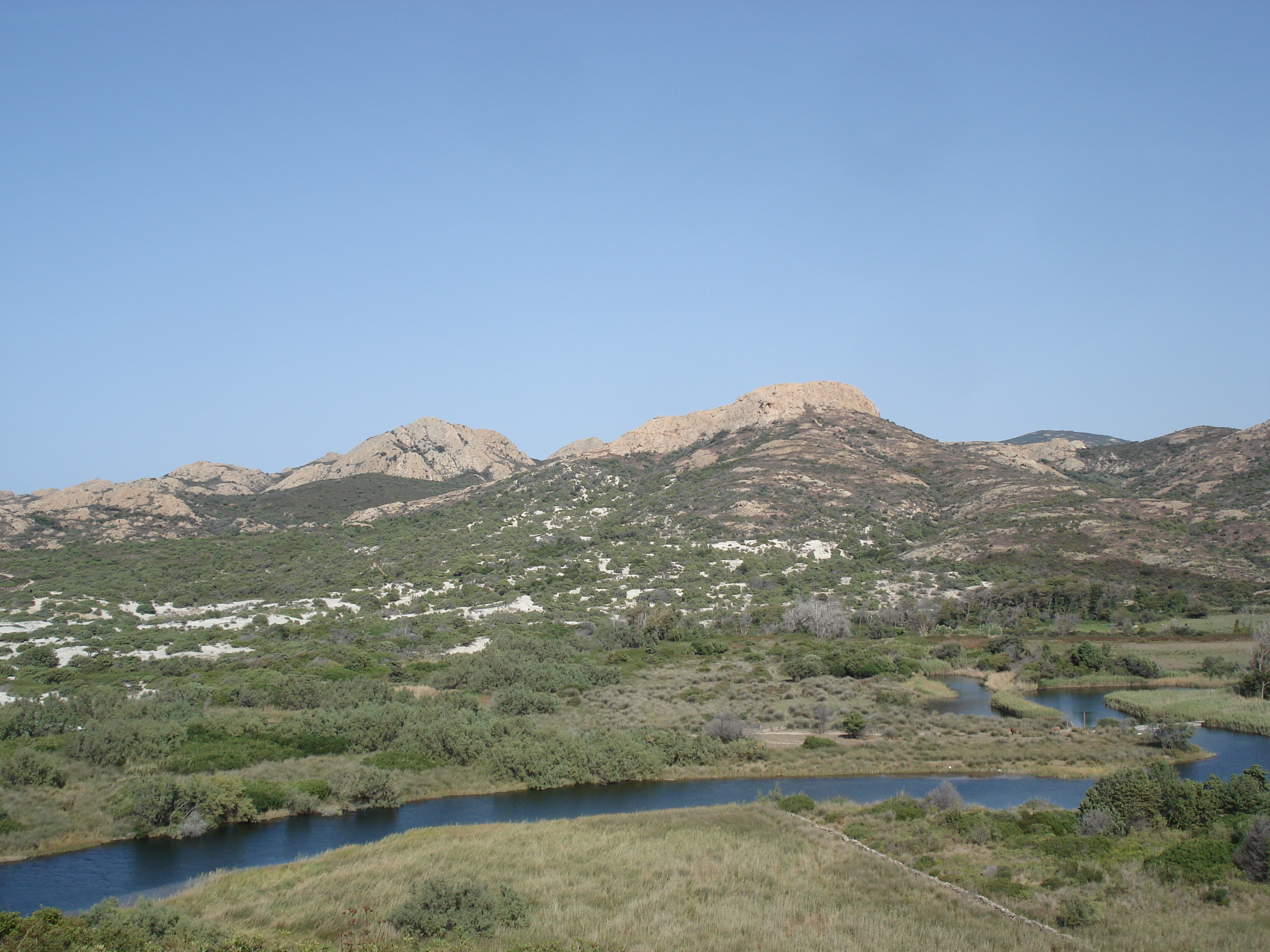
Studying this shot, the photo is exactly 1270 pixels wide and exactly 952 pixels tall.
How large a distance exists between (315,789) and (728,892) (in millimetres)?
15152

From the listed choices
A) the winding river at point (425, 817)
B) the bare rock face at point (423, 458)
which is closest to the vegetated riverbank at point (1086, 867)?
the winding river at point (425, 817)

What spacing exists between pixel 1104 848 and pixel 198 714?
32453 mm

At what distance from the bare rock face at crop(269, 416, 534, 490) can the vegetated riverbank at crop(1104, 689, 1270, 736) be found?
5186 inches

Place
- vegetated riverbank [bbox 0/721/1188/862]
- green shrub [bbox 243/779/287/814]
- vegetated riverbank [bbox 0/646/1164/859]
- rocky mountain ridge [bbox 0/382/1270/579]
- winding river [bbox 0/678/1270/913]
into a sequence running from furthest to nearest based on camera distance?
rocky mountain ridge [bbox 0/382/1270/579], vegetated riverbank [bbox 0/721/1188/862], green shrub [bbox 243/779/287/814], vegetated riverbank [bbox 0/646/1164/859], winding river [bbox 0/678/1270/913]

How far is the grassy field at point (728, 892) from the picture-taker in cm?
1505

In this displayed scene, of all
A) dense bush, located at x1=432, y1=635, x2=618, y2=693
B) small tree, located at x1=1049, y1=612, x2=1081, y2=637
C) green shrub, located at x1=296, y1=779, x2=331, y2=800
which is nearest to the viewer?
green shrub, located at x1=296, y1=779, x2=331, y2=800

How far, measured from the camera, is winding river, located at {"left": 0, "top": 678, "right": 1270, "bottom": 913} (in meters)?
20.3

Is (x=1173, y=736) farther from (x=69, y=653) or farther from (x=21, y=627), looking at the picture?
(x=21, y=627)

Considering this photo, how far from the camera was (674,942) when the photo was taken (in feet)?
50.4

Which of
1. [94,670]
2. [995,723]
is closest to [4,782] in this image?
[94,670]

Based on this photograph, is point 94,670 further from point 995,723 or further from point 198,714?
point 995,723

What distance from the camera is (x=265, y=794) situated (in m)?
25.9

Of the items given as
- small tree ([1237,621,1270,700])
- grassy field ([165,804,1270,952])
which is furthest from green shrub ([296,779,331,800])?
small tree ([1237,621,1270,700])

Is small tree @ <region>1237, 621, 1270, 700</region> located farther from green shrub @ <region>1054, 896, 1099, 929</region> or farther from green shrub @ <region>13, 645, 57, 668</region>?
green shrub @ <region>13, 645, 57, 668</region>
